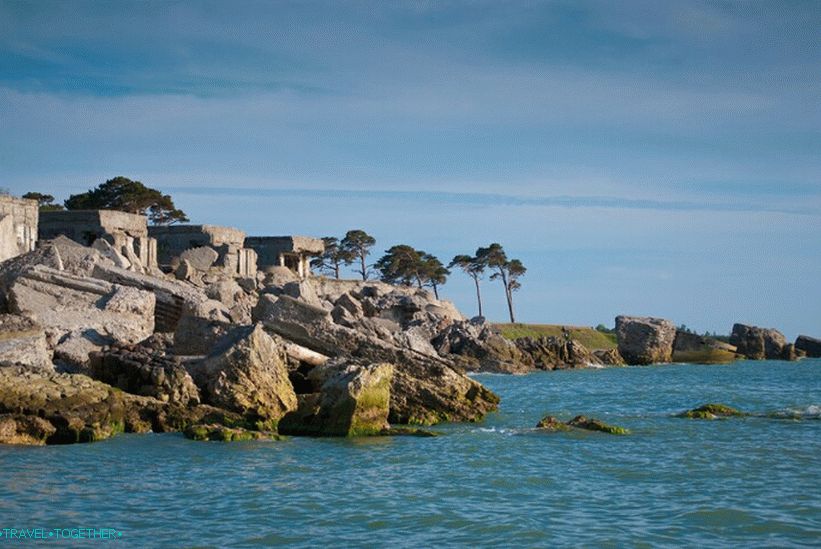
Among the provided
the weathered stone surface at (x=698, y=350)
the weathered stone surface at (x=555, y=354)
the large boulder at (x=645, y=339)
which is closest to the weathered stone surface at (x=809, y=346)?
the weathered stone surface at (x=698, y=350)

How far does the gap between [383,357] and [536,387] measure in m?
15.7

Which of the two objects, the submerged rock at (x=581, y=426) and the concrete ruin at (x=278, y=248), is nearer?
the submerged rock at (x=581, y=426)

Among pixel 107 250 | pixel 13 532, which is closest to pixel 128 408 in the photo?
pixel 13 532

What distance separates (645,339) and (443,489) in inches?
2291

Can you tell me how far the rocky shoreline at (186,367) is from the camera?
62.4ft

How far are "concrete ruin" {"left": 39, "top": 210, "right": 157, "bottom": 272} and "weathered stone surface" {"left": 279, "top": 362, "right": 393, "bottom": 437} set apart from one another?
27.7 metres

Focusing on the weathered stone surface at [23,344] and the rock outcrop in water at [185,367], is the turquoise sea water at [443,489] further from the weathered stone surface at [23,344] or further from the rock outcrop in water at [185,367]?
the weathered stone surface at [23,344]

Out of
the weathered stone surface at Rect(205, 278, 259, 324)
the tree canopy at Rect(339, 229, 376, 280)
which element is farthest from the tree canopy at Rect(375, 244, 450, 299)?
the weathered stone surface at Rect(205, 278, 259, 324)

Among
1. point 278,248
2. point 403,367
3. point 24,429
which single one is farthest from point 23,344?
point 278,248

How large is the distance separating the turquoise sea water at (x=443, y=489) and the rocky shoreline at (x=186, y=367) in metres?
0.86

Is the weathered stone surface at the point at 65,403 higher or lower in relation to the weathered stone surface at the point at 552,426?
higher

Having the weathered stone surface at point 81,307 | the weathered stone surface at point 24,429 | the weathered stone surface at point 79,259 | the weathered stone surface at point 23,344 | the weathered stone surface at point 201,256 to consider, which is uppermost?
the weathered stone surface at point 201,256

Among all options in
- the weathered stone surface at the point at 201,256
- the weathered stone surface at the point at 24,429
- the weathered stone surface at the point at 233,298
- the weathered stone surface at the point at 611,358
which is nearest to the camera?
the weathered stone surface at the point at 24,429

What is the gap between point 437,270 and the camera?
10488 centimetres
